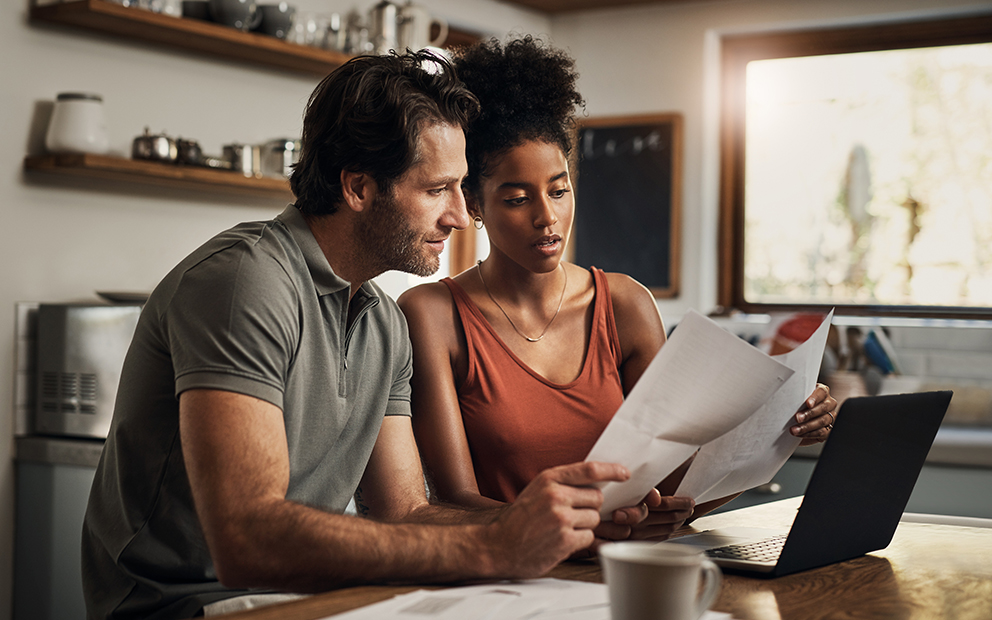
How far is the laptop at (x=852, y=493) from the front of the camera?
1.06 metres

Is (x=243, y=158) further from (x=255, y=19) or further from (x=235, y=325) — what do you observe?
(x=235, y=325)

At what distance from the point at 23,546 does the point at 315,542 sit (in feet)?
6.78

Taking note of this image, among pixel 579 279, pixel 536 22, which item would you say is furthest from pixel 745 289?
pixel 579 279

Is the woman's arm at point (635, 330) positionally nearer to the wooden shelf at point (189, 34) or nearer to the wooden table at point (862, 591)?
the wooden table at point (862, 591)

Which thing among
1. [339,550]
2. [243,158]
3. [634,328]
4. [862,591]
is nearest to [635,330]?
[634,328]

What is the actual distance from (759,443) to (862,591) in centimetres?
21

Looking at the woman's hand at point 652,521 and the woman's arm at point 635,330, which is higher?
the woman's arm at point 635,330

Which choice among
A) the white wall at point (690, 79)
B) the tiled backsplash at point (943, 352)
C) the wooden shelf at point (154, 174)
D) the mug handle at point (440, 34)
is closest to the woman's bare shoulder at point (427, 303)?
the wooden shelf at point (154, 174)

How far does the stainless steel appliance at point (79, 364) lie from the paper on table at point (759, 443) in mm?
1766

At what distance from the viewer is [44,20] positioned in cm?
276

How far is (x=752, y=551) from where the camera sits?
115cm

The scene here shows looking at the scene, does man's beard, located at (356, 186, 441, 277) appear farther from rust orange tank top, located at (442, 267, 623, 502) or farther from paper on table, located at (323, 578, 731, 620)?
paper on table, located at (323, 578, 731, 620)

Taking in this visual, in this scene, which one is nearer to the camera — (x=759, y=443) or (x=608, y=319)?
(x=759, y=443)

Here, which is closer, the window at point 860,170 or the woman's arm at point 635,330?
the woman's arm at point 635,330
